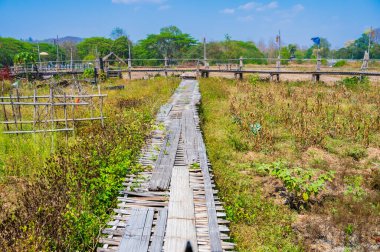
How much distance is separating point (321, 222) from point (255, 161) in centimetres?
267

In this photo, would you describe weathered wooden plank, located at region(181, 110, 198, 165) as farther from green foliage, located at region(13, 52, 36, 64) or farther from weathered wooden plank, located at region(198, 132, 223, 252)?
green foliage, located at region(13, 52, 36, 64)

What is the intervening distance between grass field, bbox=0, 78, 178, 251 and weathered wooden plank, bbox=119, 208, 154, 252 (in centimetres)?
40

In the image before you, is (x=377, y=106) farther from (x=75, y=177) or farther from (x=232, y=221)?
(x=75, y=177)

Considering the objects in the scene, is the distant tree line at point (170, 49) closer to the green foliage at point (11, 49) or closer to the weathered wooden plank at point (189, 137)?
the green foliage at point (11, 49)

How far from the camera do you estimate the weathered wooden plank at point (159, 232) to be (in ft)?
13.0

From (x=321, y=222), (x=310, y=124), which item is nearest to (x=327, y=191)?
(x=321, y=222)

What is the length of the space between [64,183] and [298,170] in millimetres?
4324

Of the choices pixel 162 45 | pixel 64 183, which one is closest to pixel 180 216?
pixel 64 183

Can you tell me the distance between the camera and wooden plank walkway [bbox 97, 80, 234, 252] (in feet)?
13.4

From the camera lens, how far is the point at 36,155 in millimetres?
7031

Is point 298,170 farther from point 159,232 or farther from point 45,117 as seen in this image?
point 45,117

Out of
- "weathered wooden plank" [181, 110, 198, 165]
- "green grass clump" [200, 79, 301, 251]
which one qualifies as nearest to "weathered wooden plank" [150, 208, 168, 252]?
"green grass clump" [200, 79, 301, 251]

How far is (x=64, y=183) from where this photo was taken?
5.49m

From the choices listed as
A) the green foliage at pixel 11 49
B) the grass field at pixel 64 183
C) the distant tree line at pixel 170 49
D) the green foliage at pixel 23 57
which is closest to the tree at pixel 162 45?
the distant tree line at pixel 170 49
